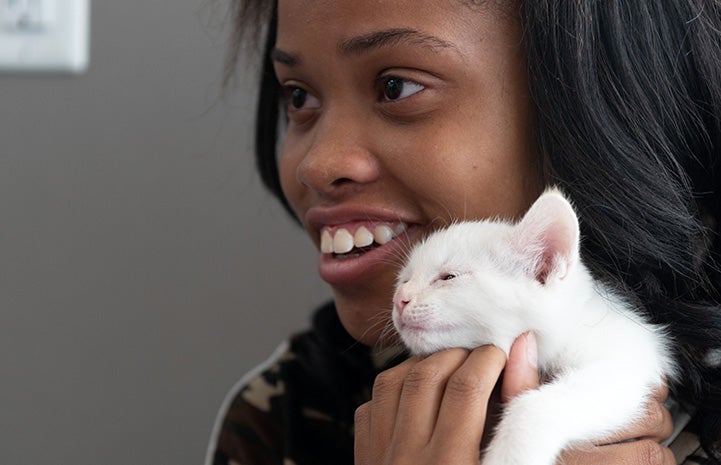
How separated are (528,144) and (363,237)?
0.79 ft

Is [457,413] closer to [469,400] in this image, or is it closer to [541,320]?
[469,400]

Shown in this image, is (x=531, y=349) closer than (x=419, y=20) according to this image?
Yes

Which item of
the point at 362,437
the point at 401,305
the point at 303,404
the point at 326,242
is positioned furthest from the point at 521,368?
the point at 303,404

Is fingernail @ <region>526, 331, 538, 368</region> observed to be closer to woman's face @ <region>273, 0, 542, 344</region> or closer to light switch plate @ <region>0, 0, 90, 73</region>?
woman's face @ <region>273, 0, 542, 344</region>

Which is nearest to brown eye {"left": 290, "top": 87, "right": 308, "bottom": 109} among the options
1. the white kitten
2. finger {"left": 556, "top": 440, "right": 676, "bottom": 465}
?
the white kitten

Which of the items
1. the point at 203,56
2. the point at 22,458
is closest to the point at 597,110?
the point at 203,56

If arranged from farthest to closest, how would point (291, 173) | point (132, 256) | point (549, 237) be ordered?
point (132, 256), point (291, 173), point (549, 237)

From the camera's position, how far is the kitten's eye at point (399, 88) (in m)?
1.06

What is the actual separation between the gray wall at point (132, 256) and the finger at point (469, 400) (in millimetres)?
919

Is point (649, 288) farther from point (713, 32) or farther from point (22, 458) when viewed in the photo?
point (22, 458)

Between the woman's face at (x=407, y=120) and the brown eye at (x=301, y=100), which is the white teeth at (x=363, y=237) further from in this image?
the brown eye at (x=301, y=100)

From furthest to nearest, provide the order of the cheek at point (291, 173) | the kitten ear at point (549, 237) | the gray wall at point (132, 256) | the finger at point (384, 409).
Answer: the gray wall at point (132, 256), the cheek at point (291, 173), the finger at point (384, 409), the kitten ear at point (549, 237)

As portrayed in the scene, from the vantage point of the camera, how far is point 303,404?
1.46 metres

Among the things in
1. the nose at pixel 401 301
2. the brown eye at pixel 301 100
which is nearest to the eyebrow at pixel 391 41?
the brown eye at pixel 301 100
